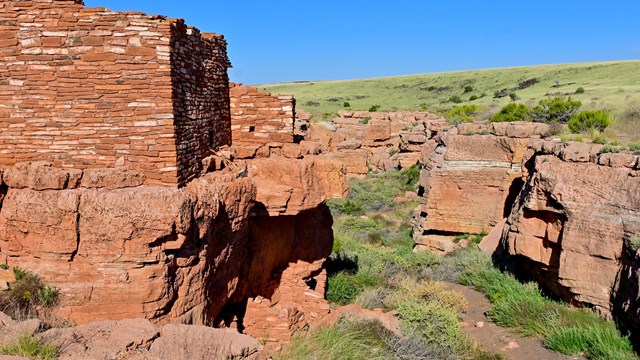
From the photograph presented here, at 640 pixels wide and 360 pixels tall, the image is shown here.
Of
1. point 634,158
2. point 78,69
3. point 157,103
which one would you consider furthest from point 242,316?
point 634,158

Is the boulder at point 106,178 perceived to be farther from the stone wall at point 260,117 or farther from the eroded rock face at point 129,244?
the stone wall at point 260,117

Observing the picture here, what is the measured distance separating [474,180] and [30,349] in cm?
1160

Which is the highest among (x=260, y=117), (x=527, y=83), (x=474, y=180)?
(x=527, y=83)

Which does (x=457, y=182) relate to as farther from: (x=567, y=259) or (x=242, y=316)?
(x=242, y=316)

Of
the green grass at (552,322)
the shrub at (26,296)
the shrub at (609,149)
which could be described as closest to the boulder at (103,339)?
the shrub at (26,296)

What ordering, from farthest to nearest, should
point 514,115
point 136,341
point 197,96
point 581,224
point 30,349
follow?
point 514,115 < point 581,224 < point 197,96 < point 136,341 < point 30,349

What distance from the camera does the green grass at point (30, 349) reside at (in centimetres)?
386

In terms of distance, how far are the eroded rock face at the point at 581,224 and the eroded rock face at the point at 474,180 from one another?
8.43 ft

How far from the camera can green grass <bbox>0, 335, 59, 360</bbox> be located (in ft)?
12.7

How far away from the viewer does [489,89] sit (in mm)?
58031

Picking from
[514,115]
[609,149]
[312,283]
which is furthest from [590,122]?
[312,283]

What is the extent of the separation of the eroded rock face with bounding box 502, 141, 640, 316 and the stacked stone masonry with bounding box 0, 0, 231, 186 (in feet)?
23.7

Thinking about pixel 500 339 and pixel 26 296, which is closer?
pixel 26 296

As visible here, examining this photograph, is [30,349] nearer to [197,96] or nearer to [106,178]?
[106,178]
